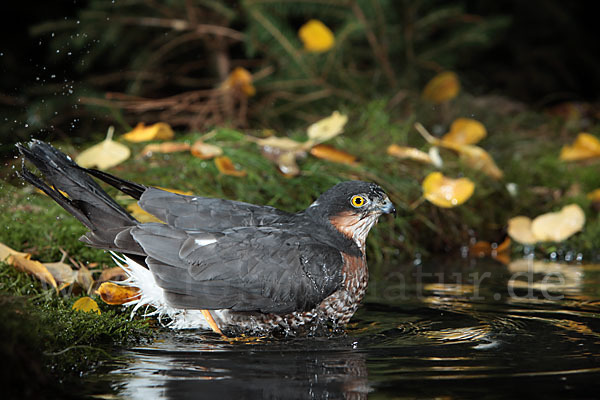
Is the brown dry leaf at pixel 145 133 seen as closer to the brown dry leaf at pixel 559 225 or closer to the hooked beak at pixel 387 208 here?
the hooked beak at pixel 387 208

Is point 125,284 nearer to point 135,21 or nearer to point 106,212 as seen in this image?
point 106,212

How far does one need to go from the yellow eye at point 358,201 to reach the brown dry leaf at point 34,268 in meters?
1.60

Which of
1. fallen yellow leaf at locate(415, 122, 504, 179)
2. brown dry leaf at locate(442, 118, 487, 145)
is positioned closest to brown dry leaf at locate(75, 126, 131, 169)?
fallen yellow leaf at locate(415, 122, 504, 179)

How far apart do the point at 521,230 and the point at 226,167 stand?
2231 millimetres

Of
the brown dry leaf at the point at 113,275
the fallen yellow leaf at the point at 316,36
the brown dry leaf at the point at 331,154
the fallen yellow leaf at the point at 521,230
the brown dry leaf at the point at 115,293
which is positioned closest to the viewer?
the brown dry leaf at the point at 115,293

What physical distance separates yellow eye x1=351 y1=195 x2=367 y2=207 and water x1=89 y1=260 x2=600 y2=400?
1.92ft

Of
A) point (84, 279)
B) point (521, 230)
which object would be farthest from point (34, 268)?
point (521, 230)

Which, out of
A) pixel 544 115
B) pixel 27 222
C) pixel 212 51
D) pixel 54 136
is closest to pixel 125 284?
pixel 27 222

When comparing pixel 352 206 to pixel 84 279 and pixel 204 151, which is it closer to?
pixel 84 279

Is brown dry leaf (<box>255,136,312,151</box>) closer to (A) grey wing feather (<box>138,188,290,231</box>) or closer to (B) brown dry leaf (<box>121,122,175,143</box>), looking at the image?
(B) brown dry leaf (<box>121,122,175,143</box>)

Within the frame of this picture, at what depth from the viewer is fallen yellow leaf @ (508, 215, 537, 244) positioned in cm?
539

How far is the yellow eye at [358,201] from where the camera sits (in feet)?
12.3

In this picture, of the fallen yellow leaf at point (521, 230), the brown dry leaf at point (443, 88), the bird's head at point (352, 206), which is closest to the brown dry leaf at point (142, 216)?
the bird's head at point (352, 206)

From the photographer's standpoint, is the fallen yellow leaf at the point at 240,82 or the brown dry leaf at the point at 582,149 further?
the fallen yellow leaf at the point at 240,82
